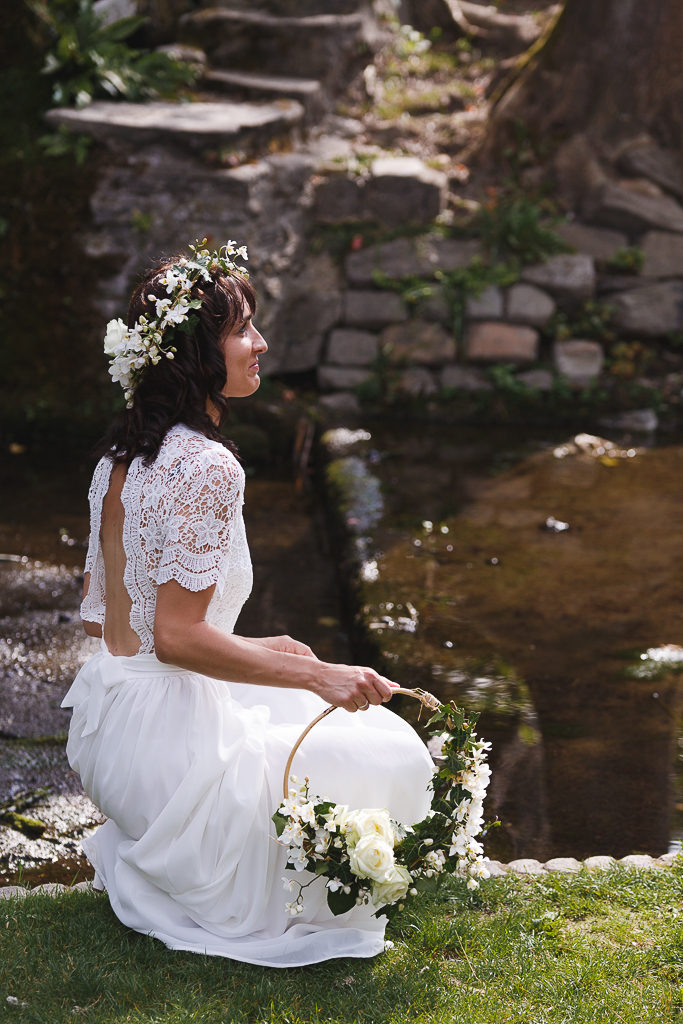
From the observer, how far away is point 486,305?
321 inches

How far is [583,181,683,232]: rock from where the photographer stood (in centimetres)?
859

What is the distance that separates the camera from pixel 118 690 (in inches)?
99.7

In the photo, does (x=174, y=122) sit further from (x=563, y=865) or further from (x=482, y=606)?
(x=563, y=865)

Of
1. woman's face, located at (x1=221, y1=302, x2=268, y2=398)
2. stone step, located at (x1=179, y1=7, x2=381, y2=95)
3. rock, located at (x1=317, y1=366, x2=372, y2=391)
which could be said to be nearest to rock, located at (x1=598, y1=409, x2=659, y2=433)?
rock, located at (x1=317, y1=366, x2=372, y2=391)

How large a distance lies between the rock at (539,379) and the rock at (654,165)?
2.42 meters

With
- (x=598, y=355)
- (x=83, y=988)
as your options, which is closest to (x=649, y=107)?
(x=598, y=355)

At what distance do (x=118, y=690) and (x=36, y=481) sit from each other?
4671 mm

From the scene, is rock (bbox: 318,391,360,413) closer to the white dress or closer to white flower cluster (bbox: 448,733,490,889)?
the white dress

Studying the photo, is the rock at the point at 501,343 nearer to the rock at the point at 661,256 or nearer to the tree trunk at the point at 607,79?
the rock at the point at 661,256

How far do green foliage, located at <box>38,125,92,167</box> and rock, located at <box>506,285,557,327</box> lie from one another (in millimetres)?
3779

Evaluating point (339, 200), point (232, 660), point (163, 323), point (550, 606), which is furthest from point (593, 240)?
point (232, 660)

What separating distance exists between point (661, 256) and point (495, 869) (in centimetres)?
709

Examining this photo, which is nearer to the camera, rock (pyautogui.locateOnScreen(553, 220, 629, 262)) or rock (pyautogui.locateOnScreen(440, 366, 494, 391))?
rock (pyautogui.locateOnScreen(440, 366, 494, 391))

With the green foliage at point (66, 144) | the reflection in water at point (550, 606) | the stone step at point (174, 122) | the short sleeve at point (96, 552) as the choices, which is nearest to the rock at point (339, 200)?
the stone step at point (174, 122)
